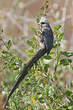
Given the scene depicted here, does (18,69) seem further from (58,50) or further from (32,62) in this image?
(58,50)

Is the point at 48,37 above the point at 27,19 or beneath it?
above

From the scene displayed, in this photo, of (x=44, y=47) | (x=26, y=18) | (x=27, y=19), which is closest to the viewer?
(x=44, y=47)

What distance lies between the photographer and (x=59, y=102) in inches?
79.3

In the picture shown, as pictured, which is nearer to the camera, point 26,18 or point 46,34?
point 46,34

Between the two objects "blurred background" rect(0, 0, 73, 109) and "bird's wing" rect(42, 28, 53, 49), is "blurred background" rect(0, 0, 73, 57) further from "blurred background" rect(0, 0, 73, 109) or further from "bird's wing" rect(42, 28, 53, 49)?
"bird's wing" rect(42, 28, 53, 49)

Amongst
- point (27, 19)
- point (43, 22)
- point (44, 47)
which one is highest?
point (43, 22)

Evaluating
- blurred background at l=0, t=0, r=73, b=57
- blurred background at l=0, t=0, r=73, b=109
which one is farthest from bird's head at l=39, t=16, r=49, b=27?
blurred background at l=0, t=0, r=73, b=57

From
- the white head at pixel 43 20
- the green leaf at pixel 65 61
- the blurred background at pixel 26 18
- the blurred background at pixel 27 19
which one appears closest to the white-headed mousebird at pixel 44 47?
the white head at pixel 43 20

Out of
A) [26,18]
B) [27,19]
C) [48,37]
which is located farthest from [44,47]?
[27,19]

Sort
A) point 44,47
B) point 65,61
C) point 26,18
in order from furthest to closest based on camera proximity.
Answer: point 26,18 < point 65,61 < point 44,47

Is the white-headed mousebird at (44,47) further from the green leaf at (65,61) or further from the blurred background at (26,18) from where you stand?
the blurred background at (26,18)

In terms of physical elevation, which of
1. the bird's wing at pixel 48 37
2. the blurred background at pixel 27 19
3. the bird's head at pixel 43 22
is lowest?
the blurred background at pixel 27 19

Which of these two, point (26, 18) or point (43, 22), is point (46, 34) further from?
point (26, 18)

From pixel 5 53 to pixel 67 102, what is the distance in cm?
60
